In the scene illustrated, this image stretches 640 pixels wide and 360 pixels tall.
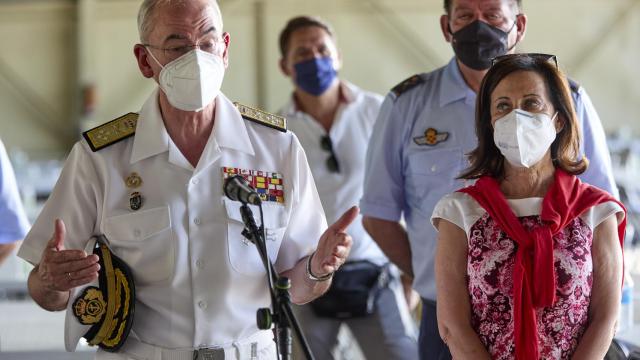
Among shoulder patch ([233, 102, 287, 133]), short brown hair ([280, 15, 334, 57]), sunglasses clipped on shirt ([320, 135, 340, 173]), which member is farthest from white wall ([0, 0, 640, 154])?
shoulder patch ([233, 102, 287, 133])

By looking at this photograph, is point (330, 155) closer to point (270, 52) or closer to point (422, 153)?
point (422, 153)

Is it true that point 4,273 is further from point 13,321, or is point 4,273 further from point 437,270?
point 437,270

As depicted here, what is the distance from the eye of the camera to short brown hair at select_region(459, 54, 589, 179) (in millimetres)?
2129

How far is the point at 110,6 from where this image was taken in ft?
41.7

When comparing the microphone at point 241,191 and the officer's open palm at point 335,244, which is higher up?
the microphone at point 241,191

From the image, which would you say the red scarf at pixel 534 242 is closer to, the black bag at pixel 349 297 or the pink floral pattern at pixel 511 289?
the pink floral pattern at pixel 511 289

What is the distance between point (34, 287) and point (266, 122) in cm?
67

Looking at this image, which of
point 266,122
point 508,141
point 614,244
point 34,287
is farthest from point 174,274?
point 614,244

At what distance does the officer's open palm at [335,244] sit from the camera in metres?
1.86

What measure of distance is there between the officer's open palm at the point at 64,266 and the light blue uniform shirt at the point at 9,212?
0.97 meters

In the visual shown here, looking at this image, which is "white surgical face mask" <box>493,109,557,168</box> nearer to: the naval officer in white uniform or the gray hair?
the naval officer in white uniform

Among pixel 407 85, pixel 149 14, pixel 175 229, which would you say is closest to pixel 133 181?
pixel 175 229

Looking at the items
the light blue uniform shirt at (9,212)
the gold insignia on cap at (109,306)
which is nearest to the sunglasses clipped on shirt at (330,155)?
the light blue uniform shirt at (9,212)

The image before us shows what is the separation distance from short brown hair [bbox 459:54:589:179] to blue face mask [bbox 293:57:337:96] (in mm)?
1705
